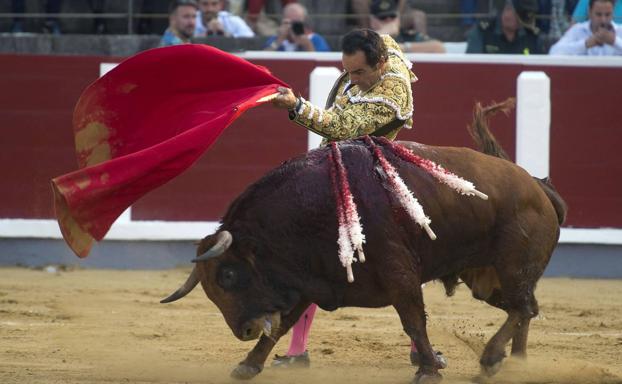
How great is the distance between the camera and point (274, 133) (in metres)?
8.52

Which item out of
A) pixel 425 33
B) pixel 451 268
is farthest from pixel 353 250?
pixel 425 33

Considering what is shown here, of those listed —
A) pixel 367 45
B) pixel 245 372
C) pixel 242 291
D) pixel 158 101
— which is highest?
pixel 367 45

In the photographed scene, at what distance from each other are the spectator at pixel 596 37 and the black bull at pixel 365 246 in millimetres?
3885

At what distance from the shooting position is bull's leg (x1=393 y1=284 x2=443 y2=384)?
474cm

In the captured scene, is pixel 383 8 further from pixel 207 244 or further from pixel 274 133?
pixel 207 244

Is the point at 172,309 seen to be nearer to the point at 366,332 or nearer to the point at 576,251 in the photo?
the point at 366,332

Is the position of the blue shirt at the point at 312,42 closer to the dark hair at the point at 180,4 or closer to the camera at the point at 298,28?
the camera at the point at 298,28

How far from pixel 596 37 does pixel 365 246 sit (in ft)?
14.6

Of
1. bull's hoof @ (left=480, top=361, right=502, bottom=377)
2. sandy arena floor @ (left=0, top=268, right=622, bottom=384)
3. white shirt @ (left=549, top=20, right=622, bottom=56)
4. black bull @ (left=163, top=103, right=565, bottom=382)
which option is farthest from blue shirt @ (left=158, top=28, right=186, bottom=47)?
bull's hoof @ (left=480, top=361, right=502, bottom=377)

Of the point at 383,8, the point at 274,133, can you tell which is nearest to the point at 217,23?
the point at 274,133

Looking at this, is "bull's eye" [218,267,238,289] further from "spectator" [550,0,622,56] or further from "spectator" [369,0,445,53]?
"spectator" [550,0,622,56]

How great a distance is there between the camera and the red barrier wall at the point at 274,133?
845 cm

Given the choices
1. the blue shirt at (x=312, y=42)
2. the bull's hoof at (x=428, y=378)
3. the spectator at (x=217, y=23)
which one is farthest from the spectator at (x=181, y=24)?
the bull's hoof at (x=428, y=378)

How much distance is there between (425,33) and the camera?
9.09 metres
